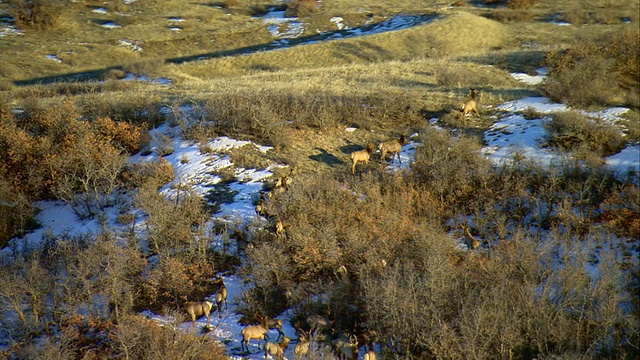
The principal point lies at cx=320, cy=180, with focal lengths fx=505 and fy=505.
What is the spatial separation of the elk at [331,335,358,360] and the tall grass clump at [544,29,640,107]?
38.3 ft

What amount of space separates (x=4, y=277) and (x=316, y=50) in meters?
27.1

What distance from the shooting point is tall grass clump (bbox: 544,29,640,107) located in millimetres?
15938

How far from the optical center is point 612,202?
10609 mm

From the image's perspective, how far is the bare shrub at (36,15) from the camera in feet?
140

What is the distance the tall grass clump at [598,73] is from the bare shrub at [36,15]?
40.1m

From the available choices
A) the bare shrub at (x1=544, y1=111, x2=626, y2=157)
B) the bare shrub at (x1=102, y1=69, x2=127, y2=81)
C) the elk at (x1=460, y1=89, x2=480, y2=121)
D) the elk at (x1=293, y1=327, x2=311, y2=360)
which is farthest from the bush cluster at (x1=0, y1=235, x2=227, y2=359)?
the bare shrub at (x1=102, y1=69, x2=127, y2=81)

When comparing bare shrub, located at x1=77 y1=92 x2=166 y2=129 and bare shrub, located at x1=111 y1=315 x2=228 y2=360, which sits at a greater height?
bare shrub, located at x1=77 y1=92 x2=166 y2=129

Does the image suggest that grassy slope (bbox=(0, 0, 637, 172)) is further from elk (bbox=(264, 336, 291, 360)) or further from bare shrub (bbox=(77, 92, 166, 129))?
elk (bbox=(264, 336, 291, 360))

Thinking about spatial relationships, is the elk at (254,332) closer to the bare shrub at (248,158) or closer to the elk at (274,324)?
the elk at (274,324)

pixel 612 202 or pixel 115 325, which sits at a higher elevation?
pixel 612 202

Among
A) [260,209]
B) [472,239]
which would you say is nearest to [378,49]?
[260,209]

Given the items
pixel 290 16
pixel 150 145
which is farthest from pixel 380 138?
pixel 290 16

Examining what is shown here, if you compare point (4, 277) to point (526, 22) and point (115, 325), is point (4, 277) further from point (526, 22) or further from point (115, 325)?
point (526, 22)

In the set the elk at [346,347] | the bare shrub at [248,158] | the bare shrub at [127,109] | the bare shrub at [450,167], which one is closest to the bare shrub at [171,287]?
the elk at [346,347]
